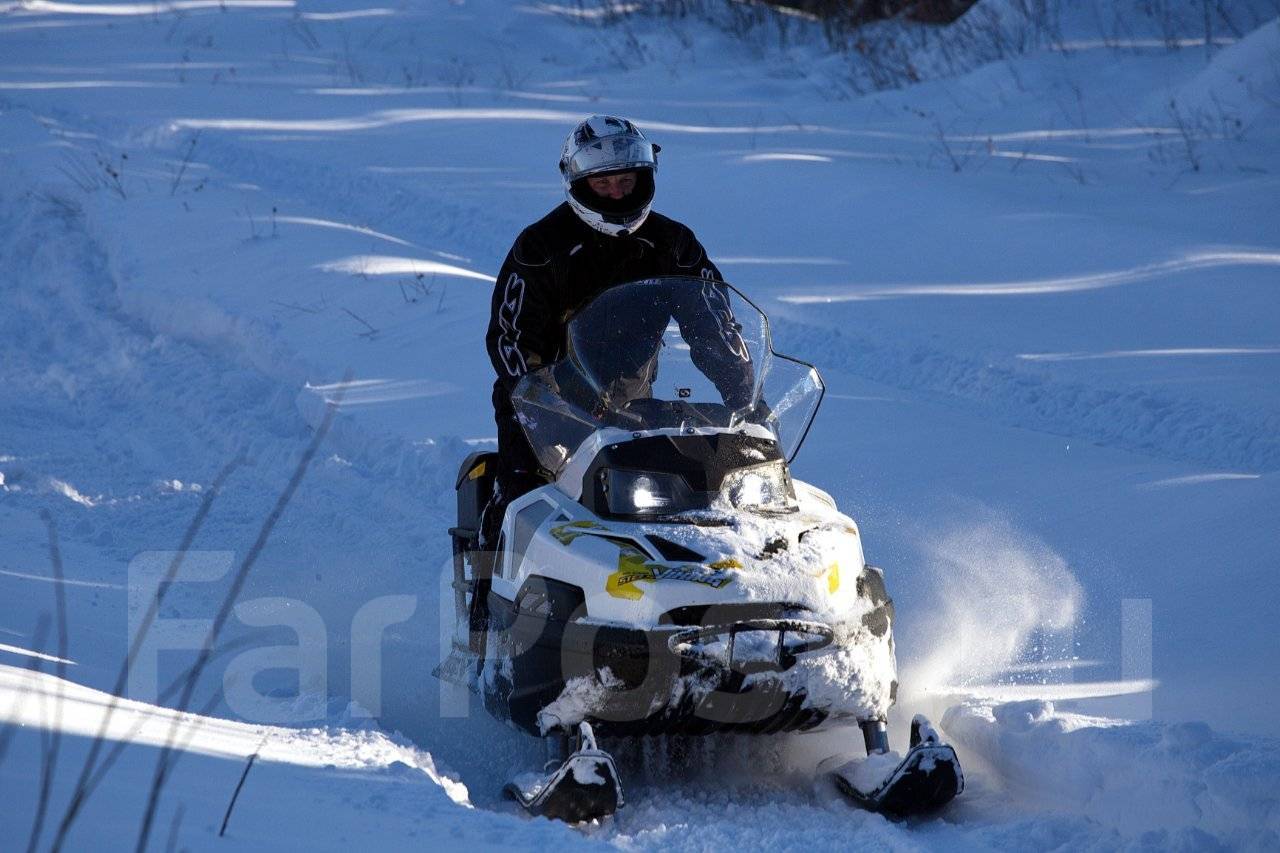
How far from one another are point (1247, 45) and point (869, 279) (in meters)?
6.12

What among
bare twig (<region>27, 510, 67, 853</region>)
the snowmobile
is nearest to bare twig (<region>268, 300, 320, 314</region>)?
the snowmobile

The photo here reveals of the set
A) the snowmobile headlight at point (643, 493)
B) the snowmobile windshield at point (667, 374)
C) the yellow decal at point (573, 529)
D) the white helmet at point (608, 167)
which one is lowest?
the yellow decal at point (573, 529)

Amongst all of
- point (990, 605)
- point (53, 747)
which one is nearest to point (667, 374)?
point (990, 605)

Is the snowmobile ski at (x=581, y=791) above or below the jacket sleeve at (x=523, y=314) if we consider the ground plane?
below

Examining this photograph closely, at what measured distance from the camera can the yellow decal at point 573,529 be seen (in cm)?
427

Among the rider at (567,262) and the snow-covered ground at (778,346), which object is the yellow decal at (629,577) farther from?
the rider at (567,262)

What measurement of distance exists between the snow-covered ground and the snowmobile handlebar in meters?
0.47

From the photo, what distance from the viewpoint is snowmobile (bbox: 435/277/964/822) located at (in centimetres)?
399

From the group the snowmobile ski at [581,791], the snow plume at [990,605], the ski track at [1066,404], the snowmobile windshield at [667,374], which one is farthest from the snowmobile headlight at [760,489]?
the ski track at [1066,404]

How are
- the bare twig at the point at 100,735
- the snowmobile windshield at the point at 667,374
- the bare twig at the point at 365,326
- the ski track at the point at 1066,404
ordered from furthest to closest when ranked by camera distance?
the bare twig at the point at 365,326, the ski track at the point at 1066,404, the snowmobile windshield at the point at 667,374, the bare twig at the point at 100,735

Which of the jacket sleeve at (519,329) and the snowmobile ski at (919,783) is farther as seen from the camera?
the jacket sleeve at (519,329)

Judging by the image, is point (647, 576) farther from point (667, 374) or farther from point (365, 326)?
point (365, 326)

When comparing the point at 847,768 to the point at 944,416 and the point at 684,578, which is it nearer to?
the point at 684,578

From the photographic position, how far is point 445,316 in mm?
8914
